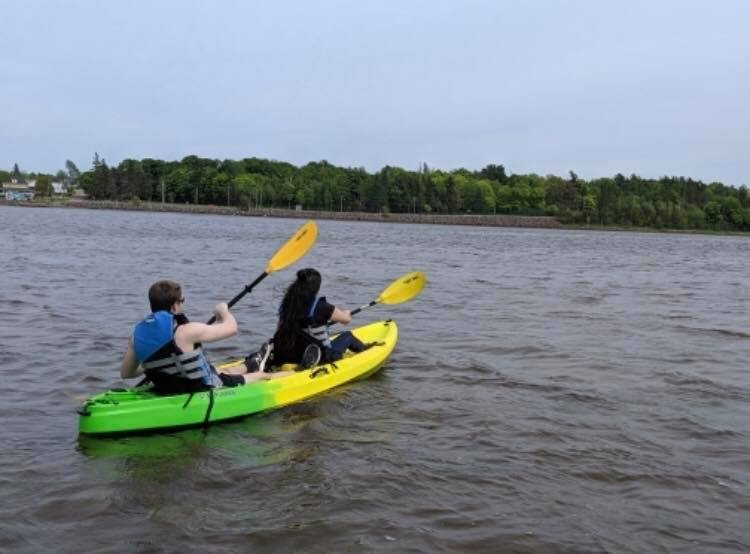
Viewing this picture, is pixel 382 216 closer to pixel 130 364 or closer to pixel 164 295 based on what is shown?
pixel 130 364

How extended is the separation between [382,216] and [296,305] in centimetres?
11922

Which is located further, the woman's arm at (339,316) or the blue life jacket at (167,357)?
the woman's arm at (339,316)

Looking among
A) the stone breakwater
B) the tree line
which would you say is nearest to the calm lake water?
the stone breakwater

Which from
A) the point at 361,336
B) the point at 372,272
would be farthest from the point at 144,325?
the point at 372,272

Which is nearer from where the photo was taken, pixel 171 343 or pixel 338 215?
pixel 171 343

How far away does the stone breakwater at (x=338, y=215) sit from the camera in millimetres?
123500

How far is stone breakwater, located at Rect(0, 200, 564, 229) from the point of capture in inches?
4862

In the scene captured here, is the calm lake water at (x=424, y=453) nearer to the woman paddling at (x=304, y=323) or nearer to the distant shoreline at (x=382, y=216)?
the woman paddling at (x=304, y=323)

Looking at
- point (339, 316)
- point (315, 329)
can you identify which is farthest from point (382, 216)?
point (315, 329)

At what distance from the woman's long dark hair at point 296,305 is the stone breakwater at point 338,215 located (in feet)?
373

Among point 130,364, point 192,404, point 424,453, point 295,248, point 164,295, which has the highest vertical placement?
point 295,248

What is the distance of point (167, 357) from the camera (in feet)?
20.5

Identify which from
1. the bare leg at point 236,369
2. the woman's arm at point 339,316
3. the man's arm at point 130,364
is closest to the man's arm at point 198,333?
the man's arm at point 130,364

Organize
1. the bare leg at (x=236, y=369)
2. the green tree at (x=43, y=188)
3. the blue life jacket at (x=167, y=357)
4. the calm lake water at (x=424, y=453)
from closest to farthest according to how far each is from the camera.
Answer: the calm lake water at (x=424, y=453), the blue life jacket at (x=167, y=357), the bare leg at (x=236, y=369), the green tree at (x=43, y=188)
